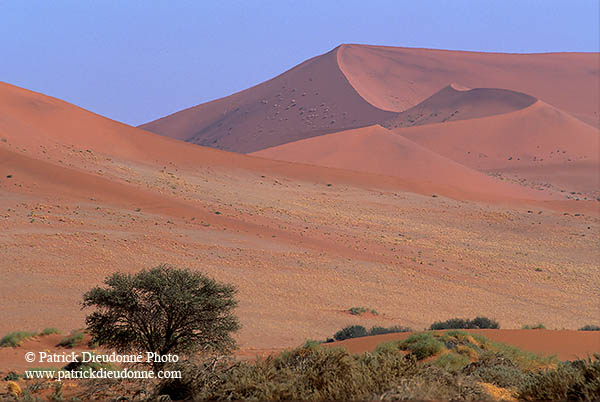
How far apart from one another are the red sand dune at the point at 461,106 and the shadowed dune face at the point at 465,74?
1322 centimetres

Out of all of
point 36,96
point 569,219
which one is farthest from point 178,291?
point 36,96

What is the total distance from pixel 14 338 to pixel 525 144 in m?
87.3

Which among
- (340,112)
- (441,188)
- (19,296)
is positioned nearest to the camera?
(19,296)

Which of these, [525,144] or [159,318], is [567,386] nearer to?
[159,318]

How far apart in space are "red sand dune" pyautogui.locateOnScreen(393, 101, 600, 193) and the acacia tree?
7371 centimetres

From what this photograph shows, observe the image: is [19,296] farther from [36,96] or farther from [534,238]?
[36,96]

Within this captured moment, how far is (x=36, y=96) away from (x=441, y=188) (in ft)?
136

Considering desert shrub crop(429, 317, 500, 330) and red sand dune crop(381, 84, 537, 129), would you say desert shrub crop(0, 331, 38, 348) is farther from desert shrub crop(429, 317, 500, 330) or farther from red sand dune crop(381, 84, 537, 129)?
red sand dune crop(381, 84, 537, 129)

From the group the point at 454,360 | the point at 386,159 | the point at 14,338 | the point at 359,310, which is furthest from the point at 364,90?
the point at 454,360

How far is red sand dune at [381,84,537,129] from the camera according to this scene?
103312mm

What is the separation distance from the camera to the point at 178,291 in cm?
1259

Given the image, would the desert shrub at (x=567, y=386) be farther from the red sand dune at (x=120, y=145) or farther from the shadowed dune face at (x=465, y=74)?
the shadowed dune face at (x=465, y=74)

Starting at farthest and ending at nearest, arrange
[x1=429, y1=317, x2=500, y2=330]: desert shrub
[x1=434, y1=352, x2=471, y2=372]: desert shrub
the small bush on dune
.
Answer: [x1=429, y1=317, x2=500, y2=330]: desert shrub, [x1=434, y1=352, x2=471, y2=372]: desert shrub, the small bush on dune

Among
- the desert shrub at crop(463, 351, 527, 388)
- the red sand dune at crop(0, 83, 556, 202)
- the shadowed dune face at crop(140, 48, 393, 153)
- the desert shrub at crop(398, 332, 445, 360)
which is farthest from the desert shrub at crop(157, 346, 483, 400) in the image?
the shadowed dune face at crop(140, 48, 393, 153)
